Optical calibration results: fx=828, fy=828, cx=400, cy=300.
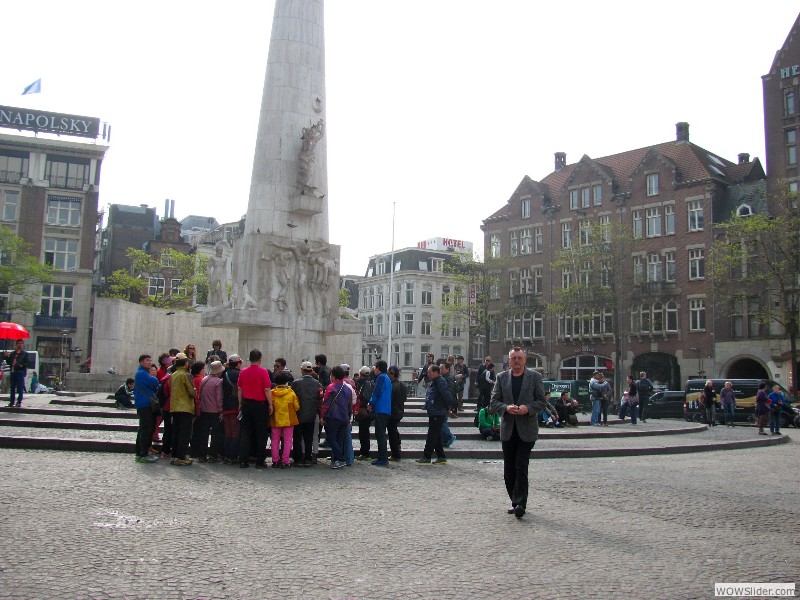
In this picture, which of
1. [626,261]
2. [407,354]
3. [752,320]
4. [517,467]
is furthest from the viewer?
[407,354]

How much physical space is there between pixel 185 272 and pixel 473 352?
3052cm

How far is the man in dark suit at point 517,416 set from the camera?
8844mm

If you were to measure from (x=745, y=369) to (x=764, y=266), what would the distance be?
22.5 ft

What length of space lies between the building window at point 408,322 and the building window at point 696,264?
1305 inches

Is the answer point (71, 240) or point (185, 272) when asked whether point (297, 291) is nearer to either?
point (185, 272)

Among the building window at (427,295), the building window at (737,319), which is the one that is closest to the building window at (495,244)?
the building window at (427,295)

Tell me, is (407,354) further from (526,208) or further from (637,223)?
(637,223)

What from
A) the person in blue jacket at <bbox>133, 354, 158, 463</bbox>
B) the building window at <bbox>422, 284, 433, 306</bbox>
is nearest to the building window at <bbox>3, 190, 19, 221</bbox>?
the building window at <bbox>422, 284, 433, 306</bbox>

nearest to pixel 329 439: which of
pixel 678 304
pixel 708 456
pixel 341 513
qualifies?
pixel 341 513

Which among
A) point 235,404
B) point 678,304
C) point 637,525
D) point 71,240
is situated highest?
point 71,240

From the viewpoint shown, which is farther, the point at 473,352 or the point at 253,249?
the point at 473,352

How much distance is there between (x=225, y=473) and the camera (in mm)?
11734

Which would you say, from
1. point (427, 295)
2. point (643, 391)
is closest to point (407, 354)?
point (427, 295)

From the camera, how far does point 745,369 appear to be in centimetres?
5078
